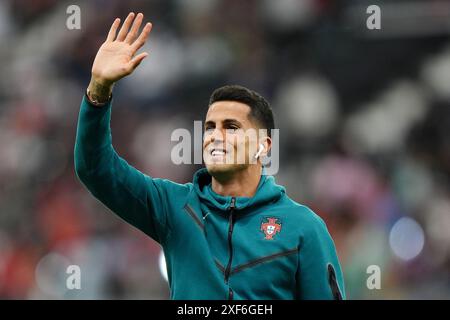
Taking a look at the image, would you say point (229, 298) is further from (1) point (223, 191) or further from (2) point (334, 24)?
(2) point (334, 24)

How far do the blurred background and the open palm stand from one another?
3827 millimetres

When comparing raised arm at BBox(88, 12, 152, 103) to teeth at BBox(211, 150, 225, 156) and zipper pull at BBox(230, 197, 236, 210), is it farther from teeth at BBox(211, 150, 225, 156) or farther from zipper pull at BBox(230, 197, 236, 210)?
zipper pull at BBox(230, 197, 236, 210)

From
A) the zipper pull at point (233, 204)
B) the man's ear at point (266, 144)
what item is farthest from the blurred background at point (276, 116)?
the zipper pull at point (233, 204)

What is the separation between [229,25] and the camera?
8938 millimetres

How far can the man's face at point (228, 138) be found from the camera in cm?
339

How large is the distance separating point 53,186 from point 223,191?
4.94m

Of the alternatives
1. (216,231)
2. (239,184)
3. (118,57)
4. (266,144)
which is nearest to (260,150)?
(266,144)

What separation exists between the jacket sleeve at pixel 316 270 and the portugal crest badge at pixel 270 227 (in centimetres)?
10

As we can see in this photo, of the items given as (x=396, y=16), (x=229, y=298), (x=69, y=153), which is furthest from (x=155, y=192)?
(x=396, y=16)

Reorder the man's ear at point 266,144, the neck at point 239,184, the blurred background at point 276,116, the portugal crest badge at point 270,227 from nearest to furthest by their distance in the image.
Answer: the portugal crest badge at point 270,227 → the neck at point 239,184 → the man's ear at point 266,144 → the blurred background at point 276,116

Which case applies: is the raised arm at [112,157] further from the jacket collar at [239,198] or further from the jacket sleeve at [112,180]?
the jacket collar at [239,198]

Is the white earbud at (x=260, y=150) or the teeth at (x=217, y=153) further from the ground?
the white earbud at (x=260, y=150)

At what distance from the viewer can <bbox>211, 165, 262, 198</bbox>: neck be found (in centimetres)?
347

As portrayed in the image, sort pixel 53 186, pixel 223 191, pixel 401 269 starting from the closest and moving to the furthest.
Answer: pixel 223 191, pixel 401 269, pixel 53 186
